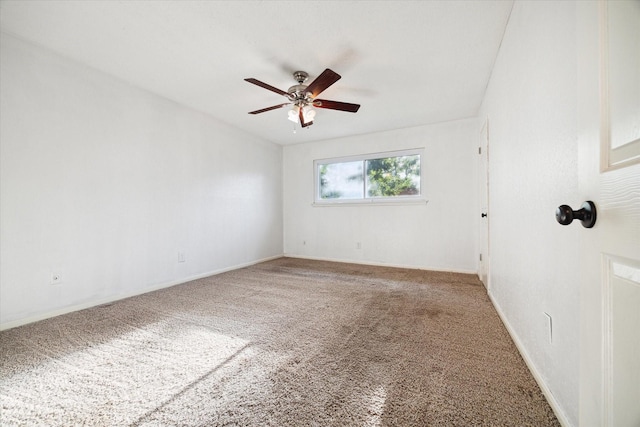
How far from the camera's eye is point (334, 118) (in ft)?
12.0

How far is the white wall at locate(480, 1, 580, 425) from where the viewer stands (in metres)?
0.95

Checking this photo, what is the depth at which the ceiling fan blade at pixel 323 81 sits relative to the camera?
1.98 meters

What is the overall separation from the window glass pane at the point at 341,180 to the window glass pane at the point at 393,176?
189 millimetres

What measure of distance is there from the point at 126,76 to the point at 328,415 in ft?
11.2

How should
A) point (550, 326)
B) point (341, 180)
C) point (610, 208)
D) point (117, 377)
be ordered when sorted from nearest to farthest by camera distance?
point (610, 208) < point (550, 326) < point (117, 377) < point (341, 180)

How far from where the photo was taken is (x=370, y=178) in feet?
14.5

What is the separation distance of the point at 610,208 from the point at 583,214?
7 centimetres

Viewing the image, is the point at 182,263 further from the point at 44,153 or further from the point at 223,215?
the point at 44,153

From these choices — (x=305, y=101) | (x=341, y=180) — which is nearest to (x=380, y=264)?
(x=341, y=180)

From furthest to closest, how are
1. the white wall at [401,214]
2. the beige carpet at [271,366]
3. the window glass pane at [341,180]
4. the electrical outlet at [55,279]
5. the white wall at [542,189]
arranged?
the window glass pane at [341,180], the white wall at [401,214], the electrical outlet at [55,279], the beige carpet at [271,366], the white wall at [542,189]

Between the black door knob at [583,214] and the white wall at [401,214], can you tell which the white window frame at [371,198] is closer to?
the white wall at [401,214]

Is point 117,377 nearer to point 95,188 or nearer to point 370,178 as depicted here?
point 95,188

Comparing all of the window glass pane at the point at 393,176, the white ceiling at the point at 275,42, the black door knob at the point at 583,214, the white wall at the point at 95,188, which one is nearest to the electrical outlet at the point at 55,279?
the white wall at the point at 95,188

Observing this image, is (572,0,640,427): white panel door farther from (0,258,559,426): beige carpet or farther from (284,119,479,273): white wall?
(284,119,479,273): white wall
